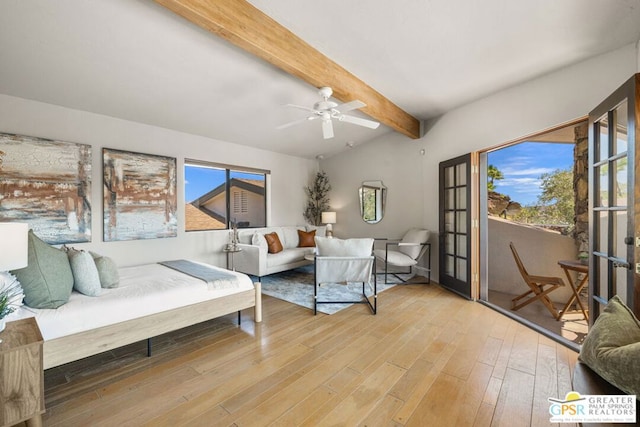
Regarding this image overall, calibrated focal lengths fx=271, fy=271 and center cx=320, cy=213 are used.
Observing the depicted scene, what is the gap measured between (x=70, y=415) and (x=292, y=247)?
4.19m

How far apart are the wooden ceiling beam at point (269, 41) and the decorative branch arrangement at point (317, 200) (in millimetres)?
3067

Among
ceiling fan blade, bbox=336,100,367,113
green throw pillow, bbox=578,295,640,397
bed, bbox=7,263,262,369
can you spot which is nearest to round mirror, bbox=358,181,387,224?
ceiling fan blade, bbox=336,100,367,113

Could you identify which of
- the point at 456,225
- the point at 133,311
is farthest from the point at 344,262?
the point at 133,311

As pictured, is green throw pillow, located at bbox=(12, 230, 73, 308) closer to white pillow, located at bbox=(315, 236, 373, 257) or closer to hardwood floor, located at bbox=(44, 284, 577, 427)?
hardwood floor, located at bbox=(44, 284, 577, 427)

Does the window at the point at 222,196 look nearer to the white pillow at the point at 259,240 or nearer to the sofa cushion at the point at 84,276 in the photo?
the white pillow at the point at 259,240

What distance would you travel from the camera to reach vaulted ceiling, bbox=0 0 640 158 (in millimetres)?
2133

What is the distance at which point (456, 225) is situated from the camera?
4191 mm

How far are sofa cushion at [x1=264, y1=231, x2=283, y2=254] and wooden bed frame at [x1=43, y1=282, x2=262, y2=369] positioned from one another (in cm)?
209

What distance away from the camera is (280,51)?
248 centimetres

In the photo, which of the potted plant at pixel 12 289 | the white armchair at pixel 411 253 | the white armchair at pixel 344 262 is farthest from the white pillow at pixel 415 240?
the potted plant at pixel 12 289

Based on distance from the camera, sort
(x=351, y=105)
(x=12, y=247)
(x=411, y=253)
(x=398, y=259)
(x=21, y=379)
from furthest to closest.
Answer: (x=411, y=253), (x=398, y=259), (x=351, y=105), (x=12, y=247), (x=21, y=379)

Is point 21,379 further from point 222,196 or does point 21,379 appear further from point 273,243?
point 222,196

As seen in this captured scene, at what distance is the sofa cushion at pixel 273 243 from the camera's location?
503 centimetres

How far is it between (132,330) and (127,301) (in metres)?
0.23
